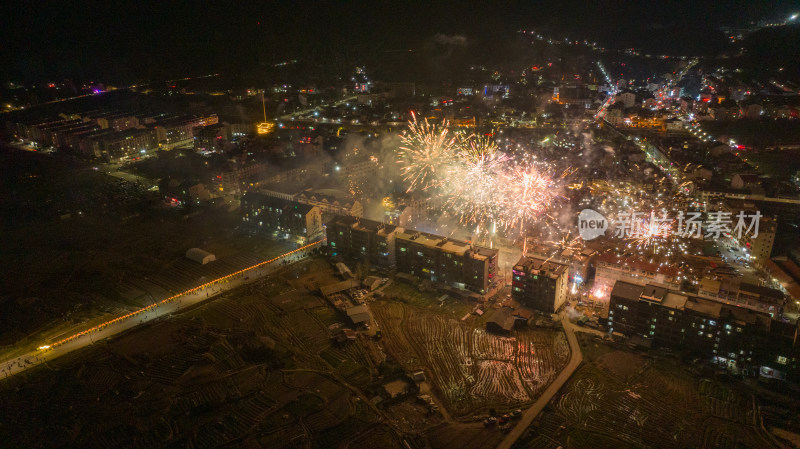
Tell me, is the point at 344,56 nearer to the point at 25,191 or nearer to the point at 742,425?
the point at 25,191

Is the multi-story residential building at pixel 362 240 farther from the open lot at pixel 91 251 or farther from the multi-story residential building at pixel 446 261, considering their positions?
the open lot at pixel 91 251

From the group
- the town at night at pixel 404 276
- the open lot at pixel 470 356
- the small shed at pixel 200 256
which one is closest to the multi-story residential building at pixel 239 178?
the town at night at pixel 404 276

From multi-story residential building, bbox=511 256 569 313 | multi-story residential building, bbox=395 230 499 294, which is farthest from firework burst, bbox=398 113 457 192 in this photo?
multi-story residential building, bbox=511 256 569 313

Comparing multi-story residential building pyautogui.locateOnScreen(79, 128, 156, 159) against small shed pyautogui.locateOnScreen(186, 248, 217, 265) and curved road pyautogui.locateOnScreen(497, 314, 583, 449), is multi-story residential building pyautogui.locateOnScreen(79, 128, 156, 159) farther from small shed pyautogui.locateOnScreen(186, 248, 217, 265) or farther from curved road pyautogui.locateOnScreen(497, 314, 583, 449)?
curved road pyautogui.locateOnScreen(497, 314, 583, 449)

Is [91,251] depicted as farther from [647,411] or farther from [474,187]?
[647,411]

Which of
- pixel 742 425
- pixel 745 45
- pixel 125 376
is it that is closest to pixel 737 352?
pixel 742 425

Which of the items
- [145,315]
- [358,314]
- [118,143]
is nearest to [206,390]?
[145,315]
